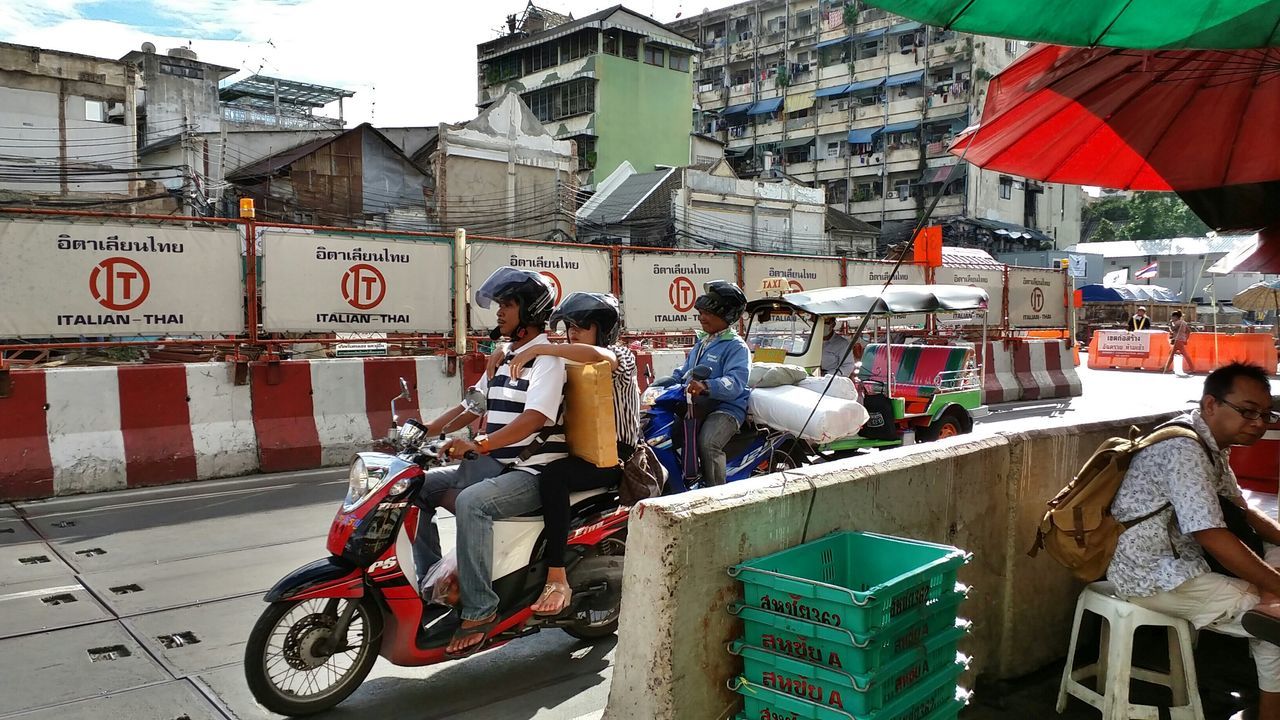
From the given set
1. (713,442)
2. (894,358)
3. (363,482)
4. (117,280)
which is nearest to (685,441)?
(713,442)

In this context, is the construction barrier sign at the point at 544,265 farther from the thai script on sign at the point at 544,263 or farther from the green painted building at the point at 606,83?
the green painted building at the point at 606,83

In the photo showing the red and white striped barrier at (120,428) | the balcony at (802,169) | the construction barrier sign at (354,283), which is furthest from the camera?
the balcony at (802,169)

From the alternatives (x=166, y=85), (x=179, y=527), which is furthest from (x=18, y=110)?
(x=179, y=527)

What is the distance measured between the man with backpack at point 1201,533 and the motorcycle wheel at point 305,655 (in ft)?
10.2

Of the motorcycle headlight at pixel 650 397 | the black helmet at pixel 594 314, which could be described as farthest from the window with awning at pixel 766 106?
the black helmet at pixel 594 314

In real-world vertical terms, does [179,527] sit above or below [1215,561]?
below

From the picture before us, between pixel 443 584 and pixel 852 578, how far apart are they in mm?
1804

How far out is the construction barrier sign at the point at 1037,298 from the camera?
18.2 meters

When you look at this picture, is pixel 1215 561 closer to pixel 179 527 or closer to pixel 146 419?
pixel 179 527

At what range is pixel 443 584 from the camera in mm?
3934

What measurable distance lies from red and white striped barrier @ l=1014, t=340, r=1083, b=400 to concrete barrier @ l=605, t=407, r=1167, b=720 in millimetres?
12746

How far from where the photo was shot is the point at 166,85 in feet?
128

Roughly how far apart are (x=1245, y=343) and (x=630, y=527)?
82.4 ft

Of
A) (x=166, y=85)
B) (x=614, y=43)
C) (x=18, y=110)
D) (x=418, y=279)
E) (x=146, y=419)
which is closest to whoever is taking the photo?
(x=146, y=419)
